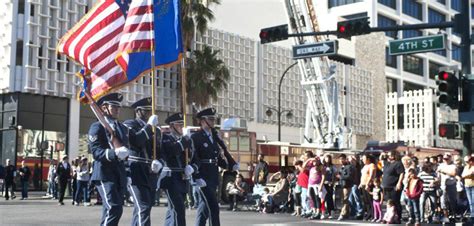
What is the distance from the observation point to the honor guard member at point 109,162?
8.38 m

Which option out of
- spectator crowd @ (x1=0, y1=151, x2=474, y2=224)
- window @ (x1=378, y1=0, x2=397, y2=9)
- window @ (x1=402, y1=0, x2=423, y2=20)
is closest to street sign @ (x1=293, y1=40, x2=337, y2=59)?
spectator crowd @ (x1=0, y1=151, x2=474, y2=224)

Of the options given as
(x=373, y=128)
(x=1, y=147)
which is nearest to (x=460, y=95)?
(x=1, y=147)

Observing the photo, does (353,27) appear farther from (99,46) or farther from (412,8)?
(412,8)

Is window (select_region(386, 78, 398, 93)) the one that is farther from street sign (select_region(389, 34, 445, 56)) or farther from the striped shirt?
the striped shirt

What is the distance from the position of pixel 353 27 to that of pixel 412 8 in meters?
52.9

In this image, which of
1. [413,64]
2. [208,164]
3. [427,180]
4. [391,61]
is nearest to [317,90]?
[427,180]

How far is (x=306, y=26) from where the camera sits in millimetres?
31203

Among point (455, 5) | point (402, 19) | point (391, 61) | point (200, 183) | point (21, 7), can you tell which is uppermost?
point (455, 5)

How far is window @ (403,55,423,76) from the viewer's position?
216 ft

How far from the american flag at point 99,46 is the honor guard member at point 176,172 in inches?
57.4

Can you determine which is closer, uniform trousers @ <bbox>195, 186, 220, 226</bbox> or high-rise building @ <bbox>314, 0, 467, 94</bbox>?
uniform trousers @ <bbox>195, 186, 220, 226</bbox>

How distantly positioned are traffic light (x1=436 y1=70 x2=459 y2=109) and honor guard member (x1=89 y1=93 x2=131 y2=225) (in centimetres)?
867

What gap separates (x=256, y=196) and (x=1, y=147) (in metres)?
17.7

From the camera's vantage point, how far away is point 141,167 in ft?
29.4
